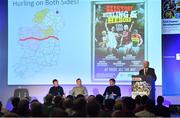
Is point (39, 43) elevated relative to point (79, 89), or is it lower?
elevated

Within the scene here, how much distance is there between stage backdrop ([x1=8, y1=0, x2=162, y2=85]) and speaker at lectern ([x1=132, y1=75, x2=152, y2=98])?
170cm

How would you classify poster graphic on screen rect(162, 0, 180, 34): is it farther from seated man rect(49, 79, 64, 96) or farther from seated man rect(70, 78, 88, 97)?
seated man rect(49, 79, 64, 96)

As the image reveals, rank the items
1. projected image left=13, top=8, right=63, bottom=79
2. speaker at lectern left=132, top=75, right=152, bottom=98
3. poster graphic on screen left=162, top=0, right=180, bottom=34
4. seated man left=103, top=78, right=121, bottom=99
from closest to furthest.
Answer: speaker at lectern left=132, top=75, right=152, bottom=98
seated man left=103, top=78, right=121, bottom=99
poster graphic on screen left=162, top=0, right=180, bottom=34
projected image left=13, top=8, right=63, bottom=79

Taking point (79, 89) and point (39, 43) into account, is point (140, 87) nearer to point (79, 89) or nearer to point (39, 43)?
point (79, 89)

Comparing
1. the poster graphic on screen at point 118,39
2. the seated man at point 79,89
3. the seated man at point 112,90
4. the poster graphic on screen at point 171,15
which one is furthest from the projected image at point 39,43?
the poster graphic on screen at point 171,15

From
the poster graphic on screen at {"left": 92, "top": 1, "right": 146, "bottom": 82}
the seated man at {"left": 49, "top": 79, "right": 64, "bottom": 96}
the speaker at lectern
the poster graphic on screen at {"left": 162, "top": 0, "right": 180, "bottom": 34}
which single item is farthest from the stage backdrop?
the speaker at lectern

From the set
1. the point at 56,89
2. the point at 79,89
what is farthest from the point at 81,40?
the point at 56,89

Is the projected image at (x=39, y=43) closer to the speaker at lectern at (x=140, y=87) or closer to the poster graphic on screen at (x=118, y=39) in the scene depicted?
the poster graphic on screen at (x=118, y=39)

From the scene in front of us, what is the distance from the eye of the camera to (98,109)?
14.1 feet

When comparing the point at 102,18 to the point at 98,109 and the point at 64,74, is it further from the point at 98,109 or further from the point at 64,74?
the point at 98,109

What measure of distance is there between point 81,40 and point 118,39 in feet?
2.81

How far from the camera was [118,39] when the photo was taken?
31.6 ft

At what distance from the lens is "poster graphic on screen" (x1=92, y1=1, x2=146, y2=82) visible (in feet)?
31.1

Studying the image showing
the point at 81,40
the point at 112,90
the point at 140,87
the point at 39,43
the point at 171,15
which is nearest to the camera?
the point at 140,87
